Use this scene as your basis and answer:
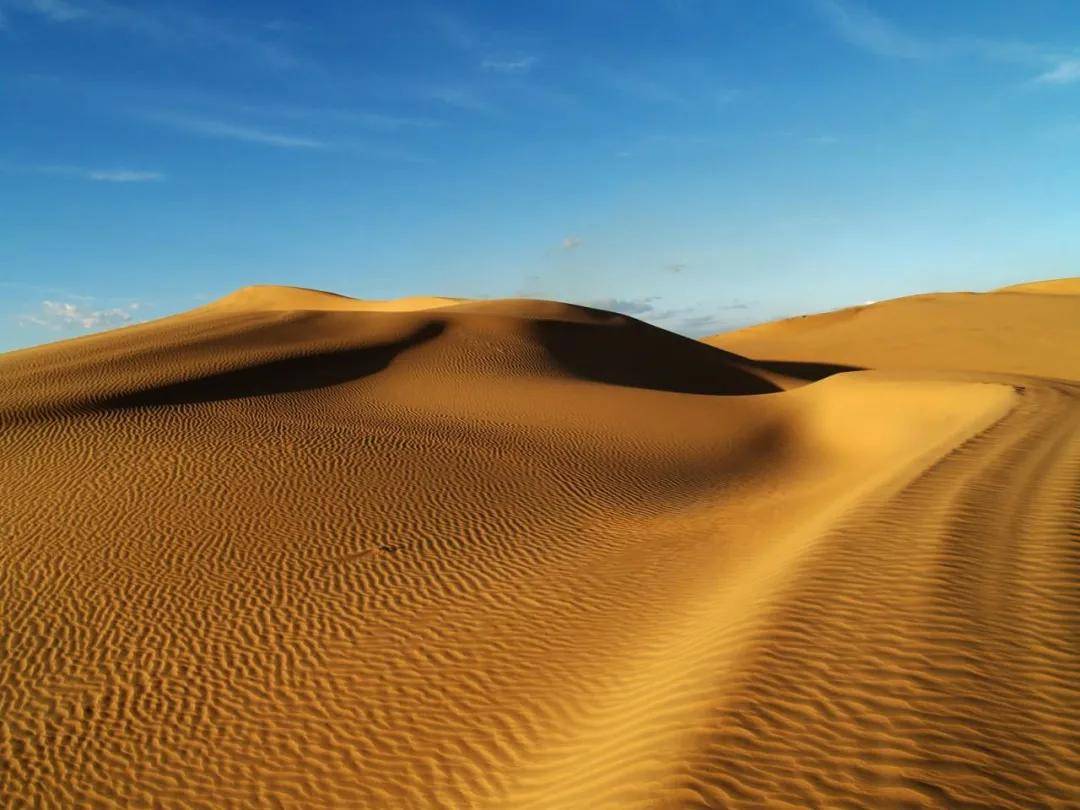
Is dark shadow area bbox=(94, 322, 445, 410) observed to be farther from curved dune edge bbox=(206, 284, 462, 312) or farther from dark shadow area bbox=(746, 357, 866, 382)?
curved dune edge bbox=(206, 284, 462, 312)

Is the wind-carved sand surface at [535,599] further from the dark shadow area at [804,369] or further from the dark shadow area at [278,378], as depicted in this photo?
the dark shadow area at [804,369]

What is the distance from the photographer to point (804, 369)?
4144cm

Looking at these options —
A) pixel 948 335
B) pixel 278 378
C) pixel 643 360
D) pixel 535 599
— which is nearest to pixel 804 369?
pixel 948 335

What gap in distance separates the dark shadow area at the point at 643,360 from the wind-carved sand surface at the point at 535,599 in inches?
361

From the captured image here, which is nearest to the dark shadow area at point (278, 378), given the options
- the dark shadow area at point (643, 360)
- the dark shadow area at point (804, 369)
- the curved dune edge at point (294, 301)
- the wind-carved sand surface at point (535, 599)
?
the wind-carved sand surface at point (535, 599)

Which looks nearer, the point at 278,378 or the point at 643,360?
the point at 278,378

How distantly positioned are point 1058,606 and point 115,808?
8.26 m

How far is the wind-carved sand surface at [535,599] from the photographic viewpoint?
16.2 feet

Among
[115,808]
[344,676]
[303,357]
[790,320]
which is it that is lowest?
[115,808]

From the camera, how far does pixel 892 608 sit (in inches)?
240

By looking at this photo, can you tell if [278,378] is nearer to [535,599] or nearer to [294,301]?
[535,599]

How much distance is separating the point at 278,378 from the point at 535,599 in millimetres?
15485

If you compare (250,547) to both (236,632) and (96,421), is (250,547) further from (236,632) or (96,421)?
(96,421)

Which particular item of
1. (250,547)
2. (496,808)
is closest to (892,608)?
(496,808)
